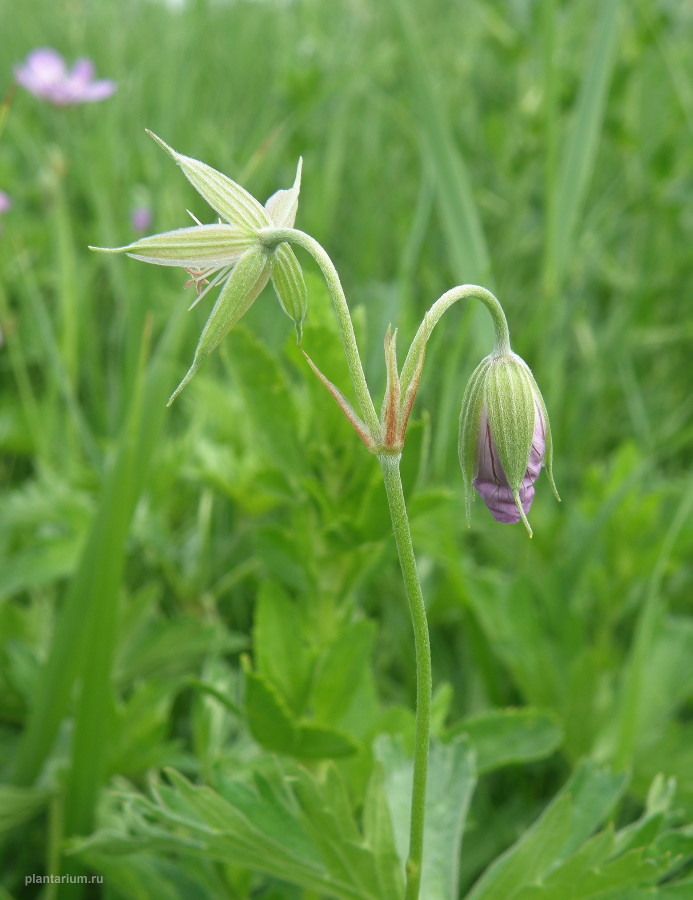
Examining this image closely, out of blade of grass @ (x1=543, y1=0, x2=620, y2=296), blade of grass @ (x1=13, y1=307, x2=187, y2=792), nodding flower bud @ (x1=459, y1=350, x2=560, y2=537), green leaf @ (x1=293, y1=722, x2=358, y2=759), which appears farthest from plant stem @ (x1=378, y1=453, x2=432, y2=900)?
blade of grass @ (x1=543, y1=0, x2=620, y2=296)

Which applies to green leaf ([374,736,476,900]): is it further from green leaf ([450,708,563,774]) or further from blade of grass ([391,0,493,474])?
blade of grass ([391,0,493,474])

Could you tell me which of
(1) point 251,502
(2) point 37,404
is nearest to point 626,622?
(1) point 251,502

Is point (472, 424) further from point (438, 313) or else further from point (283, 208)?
point (283, 208)

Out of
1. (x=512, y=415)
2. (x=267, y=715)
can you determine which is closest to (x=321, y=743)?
(x=267, y=715)

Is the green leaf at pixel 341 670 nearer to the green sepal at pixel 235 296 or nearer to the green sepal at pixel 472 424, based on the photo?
the green sepal at pixel 472 424

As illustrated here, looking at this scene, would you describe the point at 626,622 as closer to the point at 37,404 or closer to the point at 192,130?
the point at 37,404

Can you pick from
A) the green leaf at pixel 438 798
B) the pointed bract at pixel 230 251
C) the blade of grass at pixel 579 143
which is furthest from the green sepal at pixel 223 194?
the blade of grass at pixel 579 143

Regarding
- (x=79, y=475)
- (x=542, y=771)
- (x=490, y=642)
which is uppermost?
(x=79, y=475)

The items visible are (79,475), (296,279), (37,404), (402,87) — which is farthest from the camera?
(402,87)
